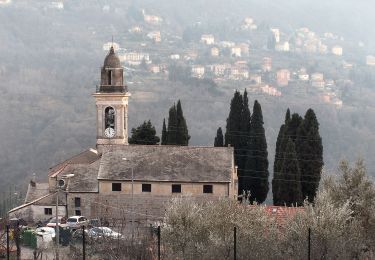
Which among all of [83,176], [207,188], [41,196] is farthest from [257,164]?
[41,196]

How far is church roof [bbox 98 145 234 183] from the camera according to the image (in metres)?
45.4

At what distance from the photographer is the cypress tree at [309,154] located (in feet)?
164

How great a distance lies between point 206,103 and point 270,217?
90.0 m

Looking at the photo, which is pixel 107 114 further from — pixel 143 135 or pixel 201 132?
pixel 201 132

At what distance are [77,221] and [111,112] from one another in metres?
9.99

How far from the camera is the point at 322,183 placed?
3095cm

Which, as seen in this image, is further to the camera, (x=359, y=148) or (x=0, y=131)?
(x=0, y=131)

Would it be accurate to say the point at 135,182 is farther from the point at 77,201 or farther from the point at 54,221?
the point at 54,221

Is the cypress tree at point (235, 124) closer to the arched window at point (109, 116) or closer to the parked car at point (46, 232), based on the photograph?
the arched window at point (109, 116)

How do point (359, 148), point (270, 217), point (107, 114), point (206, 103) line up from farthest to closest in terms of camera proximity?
point (206, 103), point (359, 148), point (107, 114), point (270, 217)

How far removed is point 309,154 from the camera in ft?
168

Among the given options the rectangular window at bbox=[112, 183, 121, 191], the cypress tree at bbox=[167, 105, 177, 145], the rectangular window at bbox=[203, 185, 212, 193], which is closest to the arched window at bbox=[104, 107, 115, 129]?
the cypress tree at bbox=[167, 105, 177, 145]

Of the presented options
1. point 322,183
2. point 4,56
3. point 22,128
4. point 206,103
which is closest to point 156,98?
point 206,103

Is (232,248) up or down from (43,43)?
down
